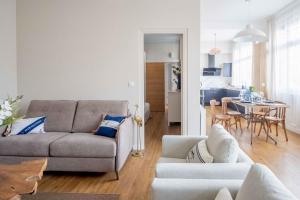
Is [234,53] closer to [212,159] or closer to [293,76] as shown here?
[293,76]

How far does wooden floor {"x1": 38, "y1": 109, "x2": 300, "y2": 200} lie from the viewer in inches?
124

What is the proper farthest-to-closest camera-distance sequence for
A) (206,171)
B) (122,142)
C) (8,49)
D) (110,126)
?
(8,49), (110,126), (122,142), (206,171)

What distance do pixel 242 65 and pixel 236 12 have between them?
14.1 feet

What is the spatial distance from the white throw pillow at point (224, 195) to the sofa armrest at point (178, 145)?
54.8 inches

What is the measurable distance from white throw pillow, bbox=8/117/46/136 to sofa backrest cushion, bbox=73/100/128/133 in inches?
19.4

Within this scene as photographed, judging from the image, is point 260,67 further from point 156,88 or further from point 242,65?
point 156,88

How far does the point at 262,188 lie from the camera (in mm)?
1231

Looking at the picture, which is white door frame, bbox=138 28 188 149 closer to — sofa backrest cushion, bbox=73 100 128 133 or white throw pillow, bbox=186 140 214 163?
sofa backrest cushion, bbox=73 100 128 133

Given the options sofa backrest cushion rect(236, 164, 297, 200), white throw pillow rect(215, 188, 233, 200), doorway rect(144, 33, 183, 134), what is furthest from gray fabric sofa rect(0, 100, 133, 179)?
doorway rect(144, 33, 183, 134)

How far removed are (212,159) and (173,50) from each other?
29.4ft

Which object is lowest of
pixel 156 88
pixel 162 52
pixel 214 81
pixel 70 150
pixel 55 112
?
pixel 70 150

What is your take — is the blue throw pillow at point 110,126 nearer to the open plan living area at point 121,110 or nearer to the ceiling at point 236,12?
the open plan living area at point 121,110

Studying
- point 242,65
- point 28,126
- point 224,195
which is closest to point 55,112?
point 28,126

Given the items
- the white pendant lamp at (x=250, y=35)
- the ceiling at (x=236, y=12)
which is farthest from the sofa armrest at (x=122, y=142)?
the ceiling at (x=236, y=12)
